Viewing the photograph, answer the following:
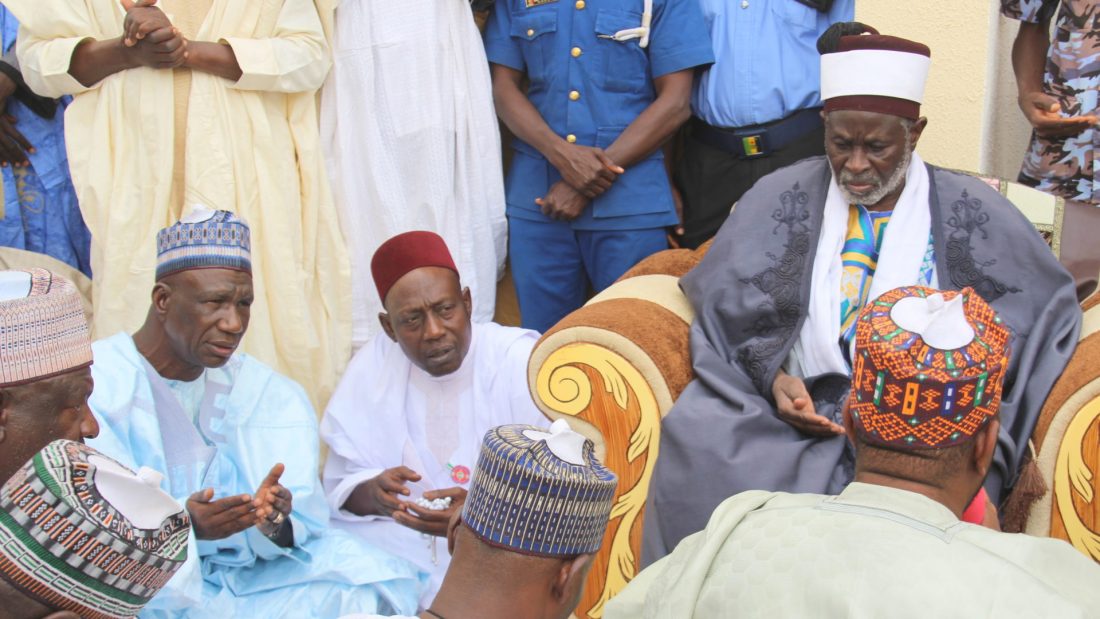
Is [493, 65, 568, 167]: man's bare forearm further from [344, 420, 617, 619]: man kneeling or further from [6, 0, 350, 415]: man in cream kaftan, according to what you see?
[344, 420, 617, 619]: man kneeling

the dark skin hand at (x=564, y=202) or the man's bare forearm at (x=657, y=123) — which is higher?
the man's bare forearm at (x=657, y=123)

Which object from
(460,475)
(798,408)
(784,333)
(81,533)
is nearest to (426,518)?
(460,475)

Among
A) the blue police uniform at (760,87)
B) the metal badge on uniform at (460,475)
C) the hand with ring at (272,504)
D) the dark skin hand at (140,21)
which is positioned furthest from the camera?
the blue police uniform at (760,87)

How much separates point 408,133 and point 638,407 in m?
1.97

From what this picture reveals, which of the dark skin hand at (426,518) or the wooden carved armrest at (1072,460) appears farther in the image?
the dark skin hand at (426,518)

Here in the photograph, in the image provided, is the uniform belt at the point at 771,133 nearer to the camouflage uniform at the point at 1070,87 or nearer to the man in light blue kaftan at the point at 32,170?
the camouflage uniform at the point at 1070,87

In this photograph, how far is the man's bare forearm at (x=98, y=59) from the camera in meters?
4.88

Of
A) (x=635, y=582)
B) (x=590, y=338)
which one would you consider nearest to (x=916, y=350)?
(x=635, y=582)

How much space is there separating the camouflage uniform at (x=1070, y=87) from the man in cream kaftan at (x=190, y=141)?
10.1ft

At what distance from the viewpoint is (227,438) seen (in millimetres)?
4047

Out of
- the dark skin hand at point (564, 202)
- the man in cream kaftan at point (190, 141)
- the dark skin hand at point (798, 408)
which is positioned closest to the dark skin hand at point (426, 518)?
the dark skin hand at point (798, 408)

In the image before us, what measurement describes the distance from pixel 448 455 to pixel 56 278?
183 centimetres

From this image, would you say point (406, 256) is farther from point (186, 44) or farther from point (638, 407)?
point (186, 44)

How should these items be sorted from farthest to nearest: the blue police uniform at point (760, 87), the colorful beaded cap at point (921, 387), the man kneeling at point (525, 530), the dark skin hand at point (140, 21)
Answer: the blue police uniform at point (760, 87) → the dark skin hand at point (140, 21) → the colorful beaded cap at point (921, 387) → the man kneeling at point (525, 530)
